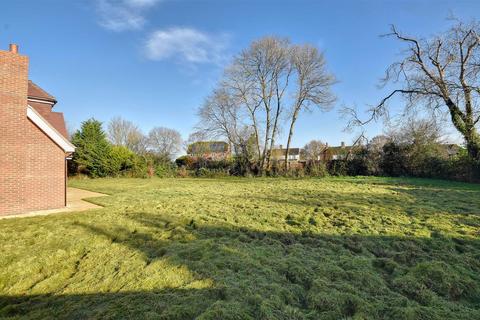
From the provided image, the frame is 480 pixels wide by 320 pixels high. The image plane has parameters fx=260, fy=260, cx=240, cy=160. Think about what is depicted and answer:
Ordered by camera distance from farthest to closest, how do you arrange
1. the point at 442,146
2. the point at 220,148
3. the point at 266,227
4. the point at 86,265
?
the point at 220,148 → the point at 442,146 → the point at 266,227 → the point at 86,265

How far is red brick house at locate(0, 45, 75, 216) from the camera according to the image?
6.70m

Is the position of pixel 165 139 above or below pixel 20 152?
above

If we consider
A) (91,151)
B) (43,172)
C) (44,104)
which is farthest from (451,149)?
(91,151)

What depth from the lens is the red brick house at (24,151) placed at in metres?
6.70

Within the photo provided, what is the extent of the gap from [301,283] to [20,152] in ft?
25.6

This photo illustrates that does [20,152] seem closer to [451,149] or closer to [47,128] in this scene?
[47,128]

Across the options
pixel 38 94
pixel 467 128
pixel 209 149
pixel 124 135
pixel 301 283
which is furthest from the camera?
pixel 124 135

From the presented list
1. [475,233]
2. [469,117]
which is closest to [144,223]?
[475,233]

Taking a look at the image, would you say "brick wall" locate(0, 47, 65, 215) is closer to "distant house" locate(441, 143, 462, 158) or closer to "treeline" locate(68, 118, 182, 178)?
"treeline" locate(68, 118, 182, 178)

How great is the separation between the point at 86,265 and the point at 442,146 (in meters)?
21.3

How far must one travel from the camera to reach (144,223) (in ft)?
18.3


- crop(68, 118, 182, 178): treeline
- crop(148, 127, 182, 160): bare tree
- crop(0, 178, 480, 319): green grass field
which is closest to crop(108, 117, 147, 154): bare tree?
crop(148, 127, 182, 160): bare tree

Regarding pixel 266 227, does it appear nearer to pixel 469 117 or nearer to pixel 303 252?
pixel 303 252

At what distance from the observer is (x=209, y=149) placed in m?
28.8
